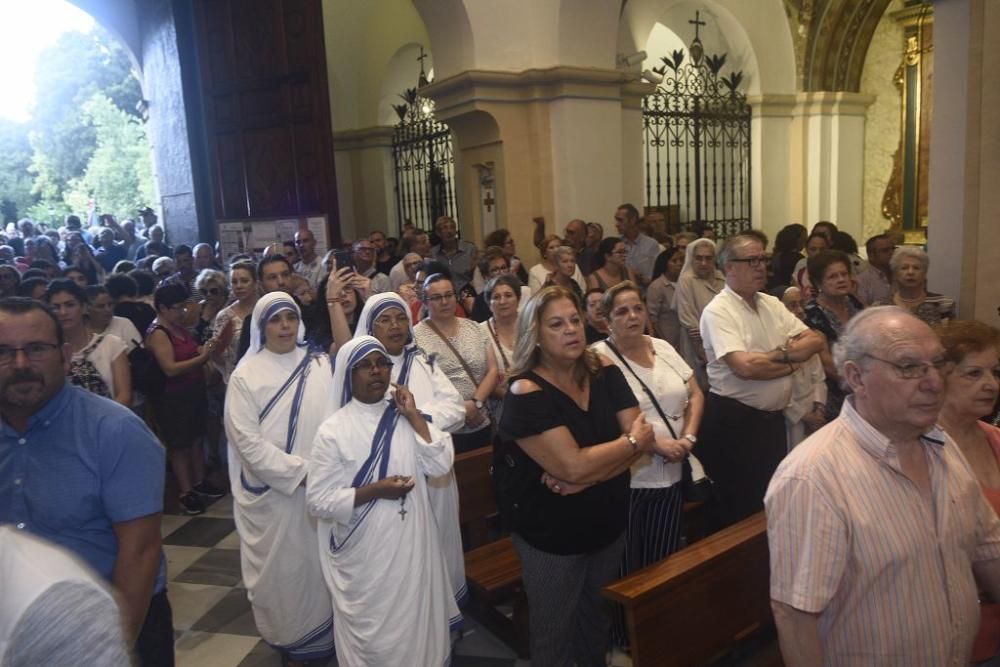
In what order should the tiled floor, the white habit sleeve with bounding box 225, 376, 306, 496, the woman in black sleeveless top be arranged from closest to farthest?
1. the woman in black sleeveless top
2. the white habit sleeve with bounding box 225, 376, 306, 496
3. the tiled floor

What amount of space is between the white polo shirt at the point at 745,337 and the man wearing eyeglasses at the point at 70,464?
2.53m

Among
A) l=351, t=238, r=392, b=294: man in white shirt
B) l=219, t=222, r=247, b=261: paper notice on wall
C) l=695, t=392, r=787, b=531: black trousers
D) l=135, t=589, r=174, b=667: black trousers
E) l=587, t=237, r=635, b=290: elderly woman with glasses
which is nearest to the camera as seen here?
l=135, t=589, r=174, b=667: black trousers

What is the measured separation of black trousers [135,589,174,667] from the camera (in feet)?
7.24

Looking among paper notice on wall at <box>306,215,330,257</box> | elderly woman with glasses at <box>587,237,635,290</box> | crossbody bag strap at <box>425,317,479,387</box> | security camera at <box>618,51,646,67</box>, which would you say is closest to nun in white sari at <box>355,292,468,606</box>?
Result: crossbody bag strap at <box>425,317,479,387</box>

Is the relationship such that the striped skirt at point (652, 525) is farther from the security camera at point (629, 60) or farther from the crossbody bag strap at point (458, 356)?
the security camera at point (629, 60)

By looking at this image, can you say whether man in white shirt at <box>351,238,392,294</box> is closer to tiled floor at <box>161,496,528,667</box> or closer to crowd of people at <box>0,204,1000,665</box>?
crowd of people at <box>0,204,1000,665</box>

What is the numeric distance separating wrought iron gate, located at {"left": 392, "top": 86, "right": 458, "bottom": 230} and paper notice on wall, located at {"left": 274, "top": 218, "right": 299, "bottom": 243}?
3.51m

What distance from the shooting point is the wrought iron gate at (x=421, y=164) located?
1155 cm

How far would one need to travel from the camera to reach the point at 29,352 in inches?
73.8

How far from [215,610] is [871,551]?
338 cm

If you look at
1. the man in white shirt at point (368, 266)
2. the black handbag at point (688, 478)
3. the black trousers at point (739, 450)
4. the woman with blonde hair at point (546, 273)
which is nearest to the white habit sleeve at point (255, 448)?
the black handbag at point (688, 478)

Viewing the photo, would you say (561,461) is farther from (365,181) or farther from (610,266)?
(365,181)

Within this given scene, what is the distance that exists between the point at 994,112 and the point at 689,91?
7.84 meters

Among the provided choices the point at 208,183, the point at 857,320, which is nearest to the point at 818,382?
the point at 857,320
